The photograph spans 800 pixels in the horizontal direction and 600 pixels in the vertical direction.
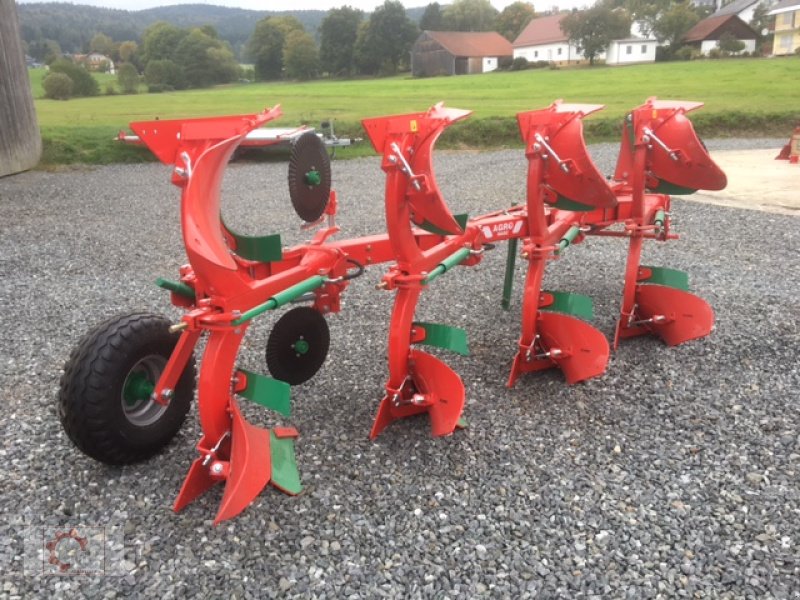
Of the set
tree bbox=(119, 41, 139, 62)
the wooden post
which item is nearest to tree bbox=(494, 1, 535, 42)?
tree bbox=(119, 41, 139, 62)

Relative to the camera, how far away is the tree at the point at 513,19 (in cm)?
7369

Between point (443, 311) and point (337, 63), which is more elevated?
point (337, 63)

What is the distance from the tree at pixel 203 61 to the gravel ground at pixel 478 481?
106 ft

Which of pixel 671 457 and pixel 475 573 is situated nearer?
pixel 475 573

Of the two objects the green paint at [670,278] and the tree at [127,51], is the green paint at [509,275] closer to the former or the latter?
the green paint at [670,278]

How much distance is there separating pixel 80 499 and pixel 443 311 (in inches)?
125

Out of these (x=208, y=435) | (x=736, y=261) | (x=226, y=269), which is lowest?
(x=736, y=261)

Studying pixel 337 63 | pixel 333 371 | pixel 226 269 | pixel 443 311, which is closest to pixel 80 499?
pixel 226 269

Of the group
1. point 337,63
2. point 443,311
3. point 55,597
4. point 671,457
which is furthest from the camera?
point 337,63

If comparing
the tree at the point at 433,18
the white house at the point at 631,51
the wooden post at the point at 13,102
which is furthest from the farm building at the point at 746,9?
the wooden post at the point at 13,102

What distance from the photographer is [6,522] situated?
273cm

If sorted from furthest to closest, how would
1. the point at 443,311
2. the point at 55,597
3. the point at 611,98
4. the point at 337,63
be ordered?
the point at 337,63
the point at 611,98
the point at 443,311
the point at 55,597

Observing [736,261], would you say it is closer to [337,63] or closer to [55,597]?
[55,597]

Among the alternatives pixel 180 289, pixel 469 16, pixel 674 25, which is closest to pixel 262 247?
pixel 180 289
